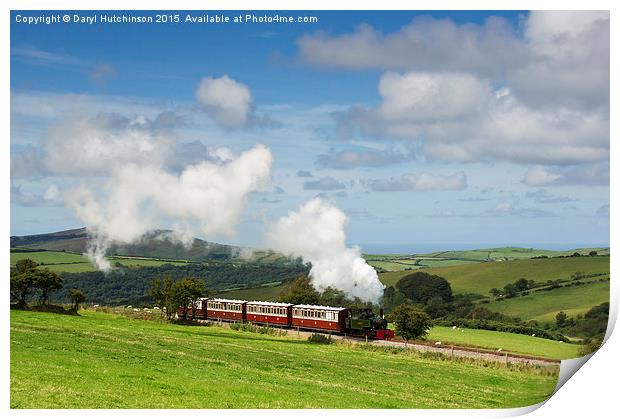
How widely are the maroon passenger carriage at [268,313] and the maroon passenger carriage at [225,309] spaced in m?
0.17

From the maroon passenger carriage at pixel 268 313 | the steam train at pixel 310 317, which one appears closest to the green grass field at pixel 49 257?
the steam train at pixel 310 317

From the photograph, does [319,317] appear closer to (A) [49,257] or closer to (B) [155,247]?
(B) [155,247]

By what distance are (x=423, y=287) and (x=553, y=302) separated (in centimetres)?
264

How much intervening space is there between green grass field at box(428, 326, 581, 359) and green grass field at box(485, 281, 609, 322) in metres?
0.51

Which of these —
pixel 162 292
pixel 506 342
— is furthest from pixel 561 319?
pixel 162 292

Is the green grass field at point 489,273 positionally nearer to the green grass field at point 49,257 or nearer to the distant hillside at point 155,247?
the distant hillside at point 155,247

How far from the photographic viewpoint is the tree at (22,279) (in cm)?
1102

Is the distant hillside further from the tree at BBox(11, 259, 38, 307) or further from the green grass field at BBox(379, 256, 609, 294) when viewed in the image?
the green grass field at BBox(379, 256, 609, 294)

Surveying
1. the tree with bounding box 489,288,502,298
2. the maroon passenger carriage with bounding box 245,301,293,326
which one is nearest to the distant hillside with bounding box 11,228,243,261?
the maroon passenger carriage with bounding box 245,301,293,326

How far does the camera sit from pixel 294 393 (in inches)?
377

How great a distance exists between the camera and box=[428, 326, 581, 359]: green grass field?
10.7 metres

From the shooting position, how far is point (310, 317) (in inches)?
563

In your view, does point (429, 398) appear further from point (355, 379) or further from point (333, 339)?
point (333, 339)

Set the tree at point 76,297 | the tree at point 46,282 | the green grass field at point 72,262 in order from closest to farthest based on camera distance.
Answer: the green grass field at point 72,262 → the tree at point 46,282 → the tree at point 76,297
